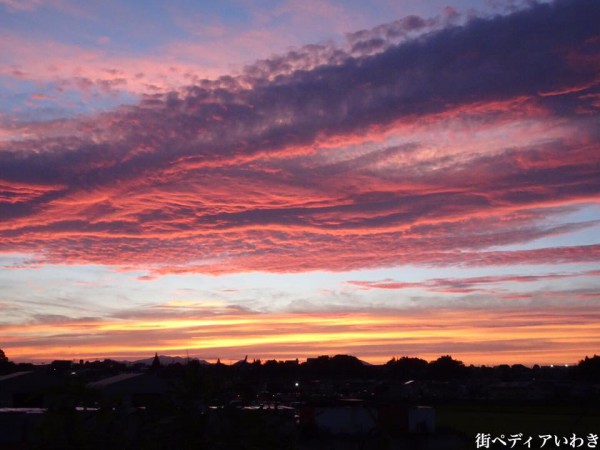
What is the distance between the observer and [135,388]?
143ft

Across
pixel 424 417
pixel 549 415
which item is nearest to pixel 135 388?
pixel 424 417

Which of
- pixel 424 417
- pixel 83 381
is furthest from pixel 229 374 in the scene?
pixel 424 417

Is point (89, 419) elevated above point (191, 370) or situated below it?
below

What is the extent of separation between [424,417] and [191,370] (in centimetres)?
4514

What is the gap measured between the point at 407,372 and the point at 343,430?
140 m

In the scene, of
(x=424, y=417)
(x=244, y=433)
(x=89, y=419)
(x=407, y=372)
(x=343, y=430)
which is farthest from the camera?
(x=407, y=372)

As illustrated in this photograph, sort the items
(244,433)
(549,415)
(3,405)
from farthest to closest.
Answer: (549,415) < (3,405) < (244,433)

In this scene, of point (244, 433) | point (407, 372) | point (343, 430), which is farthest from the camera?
point (407, 372)

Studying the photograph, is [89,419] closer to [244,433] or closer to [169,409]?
[169,409]

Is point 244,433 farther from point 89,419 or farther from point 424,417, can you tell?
point 424,417

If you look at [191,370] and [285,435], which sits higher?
[191,370]

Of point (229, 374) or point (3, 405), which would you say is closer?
point (229, 374)

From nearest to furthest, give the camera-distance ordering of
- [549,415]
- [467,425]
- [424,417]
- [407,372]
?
1. [424,417]
2. [467,425]
3. [549,415]
4. [407,372]

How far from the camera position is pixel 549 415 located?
251 ft
